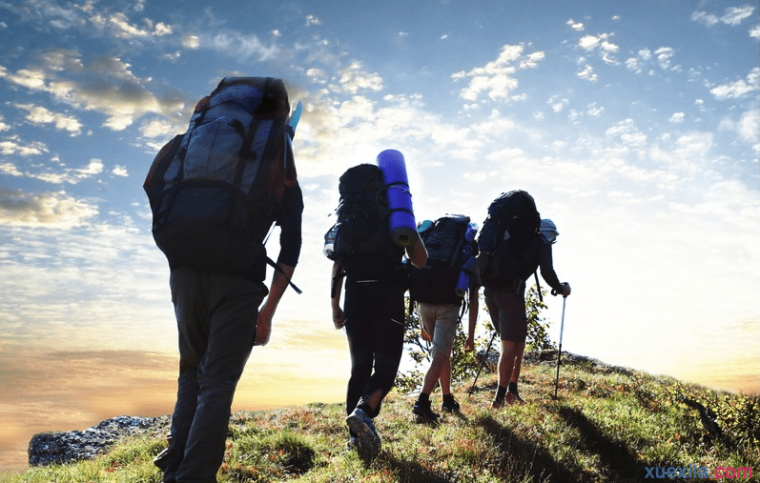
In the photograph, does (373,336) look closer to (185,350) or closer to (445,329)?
(185,350)

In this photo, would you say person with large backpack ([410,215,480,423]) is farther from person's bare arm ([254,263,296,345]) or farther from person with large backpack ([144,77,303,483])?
person with large backpack ([144,77,303,483])

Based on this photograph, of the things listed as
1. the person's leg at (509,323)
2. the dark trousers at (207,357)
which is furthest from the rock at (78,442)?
the dark trousers at (207,357)

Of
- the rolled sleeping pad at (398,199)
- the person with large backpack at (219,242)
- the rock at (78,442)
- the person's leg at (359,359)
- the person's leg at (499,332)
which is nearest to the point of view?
the person with large backpack at (219,242)

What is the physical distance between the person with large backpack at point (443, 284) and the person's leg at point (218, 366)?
416 centimetres

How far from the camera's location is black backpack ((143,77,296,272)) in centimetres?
358

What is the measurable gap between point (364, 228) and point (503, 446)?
Answer: 2908mm

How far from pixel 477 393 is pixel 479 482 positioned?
776cm

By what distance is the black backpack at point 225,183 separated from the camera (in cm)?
358

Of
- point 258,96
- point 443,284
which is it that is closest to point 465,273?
point 443,284

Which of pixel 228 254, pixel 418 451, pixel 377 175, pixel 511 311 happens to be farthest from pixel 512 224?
pixel 228 254

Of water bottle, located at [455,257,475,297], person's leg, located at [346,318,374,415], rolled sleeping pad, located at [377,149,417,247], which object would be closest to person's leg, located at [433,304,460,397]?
water bottle, located at [455,257,475,297]

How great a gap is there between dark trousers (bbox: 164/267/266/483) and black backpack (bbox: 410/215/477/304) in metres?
4.20

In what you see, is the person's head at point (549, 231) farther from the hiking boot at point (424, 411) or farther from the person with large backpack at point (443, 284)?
the hiking boot at point (424, 411)

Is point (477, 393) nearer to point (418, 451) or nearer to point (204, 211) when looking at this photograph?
point (418, 451)
